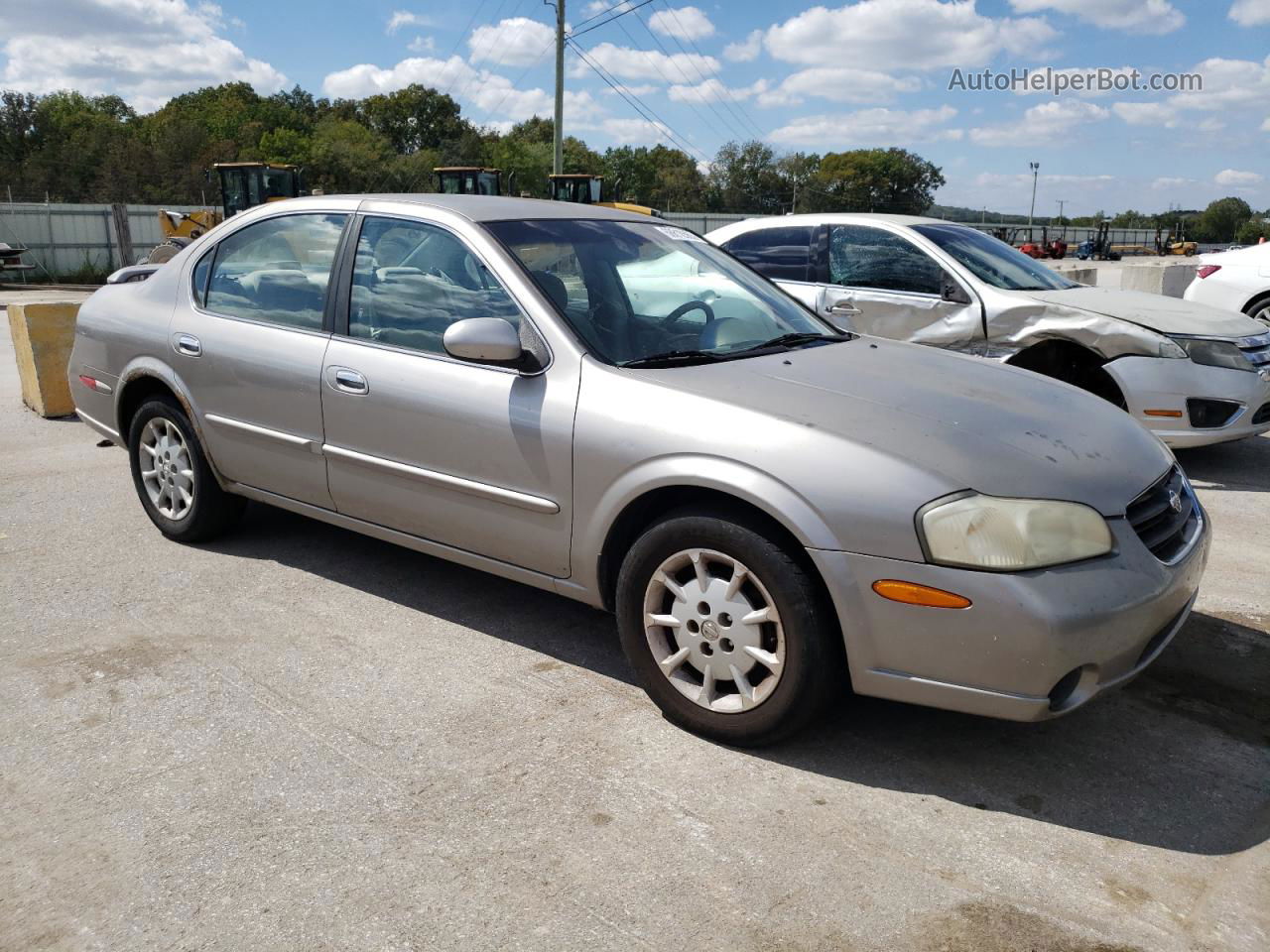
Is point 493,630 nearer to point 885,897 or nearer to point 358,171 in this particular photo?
point 885,897

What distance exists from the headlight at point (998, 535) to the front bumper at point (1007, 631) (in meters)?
0.03

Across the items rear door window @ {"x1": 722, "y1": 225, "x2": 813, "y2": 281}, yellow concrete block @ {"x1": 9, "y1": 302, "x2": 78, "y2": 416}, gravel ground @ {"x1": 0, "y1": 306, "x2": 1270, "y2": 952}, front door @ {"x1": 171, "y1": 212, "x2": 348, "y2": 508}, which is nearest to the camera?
gravel ground @ {"x1": 0, "y1": 306, "x2": 1270, "y2": 952}

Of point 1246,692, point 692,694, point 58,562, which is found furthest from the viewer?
point 58,562

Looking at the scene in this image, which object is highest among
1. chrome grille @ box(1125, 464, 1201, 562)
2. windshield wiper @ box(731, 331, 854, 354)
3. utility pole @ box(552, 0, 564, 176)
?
utility pole @ box(552, 0, 564, 176)

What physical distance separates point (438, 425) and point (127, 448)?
2262mm

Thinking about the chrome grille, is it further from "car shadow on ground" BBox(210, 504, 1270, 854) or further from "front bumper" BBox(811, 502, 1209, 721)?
"car shadow on ground" BBox(210, 504, 1270, 854)

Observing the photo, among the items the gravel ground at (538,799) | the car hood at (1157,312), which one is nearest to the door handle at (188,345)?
the gravel ground at (538,799)

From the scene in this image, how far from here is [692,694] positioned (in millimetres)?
3225

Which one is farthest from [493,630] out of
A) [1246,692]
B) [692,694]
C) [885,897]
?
[1246,692]

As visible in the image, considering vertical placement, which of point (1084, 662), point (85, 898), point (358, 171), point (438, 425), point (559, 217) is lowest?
point (85, 898)

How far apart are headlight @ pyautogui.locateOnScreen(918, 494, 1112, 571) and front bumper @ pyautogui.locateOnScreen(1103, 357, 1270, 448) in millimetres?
4101

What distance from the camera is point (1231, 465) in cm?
719

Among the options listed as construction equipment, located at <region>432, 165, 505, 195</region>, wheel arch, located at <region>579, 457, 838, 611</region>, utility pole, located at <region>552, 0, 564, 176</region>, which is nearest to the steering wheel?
wheel arch, located at <region>579, 457, 838, 611</region>

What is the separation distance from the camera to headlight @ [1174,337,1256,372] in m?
6.51
